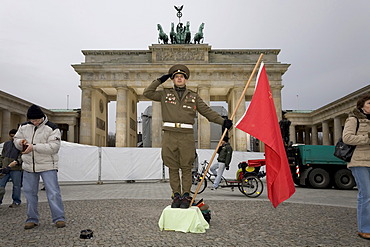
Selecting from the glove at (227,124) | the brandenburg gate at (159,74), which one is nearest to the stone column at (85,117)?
the brandenburg gate at (159,74)

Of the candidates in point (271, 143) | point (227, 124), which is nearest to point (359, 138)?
point (271, 143)

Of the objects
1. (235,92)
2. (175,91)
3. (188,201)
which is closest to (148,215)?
(188,201)

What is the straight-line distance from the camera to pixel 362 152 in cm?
452

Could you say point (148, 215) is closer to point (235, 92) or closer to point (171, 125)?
point (171, 125)

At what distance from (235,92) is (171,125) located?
33.2 metres

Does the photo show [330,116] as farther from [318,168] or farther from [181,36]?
[318,168]

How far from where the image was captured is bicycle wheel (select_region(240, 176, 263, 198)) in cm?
984

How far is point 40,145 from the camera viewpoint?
500cm

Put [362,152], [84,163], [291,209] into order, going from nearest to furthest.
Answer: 1. [362,152]
2. [291,209]
3. [84,163]

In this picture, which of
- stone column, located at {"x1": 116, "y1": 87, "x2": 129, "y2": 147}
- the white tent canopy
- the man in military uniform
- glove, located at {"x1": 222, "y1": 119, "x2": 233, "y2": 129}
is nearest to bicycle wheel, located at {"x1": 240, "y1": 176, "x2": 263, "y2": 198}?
the man in military uniform

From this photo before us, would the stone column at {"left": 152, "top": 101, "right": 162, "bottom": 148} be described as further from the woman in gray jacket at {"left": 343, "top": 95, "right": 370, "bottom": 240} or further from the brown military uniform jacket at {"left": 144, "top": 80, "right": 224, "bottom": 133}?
the woman in gray jacket at {"left": 343, "top": 95, "right": 370, "bottom": 240}

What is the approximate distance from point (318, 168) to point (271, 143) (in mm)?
10381

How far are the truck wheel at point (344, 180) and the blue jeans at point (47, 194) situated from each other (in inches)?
479

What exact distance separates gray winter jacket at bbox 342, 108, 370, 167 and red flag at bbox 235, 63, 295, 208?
88 centimetres
